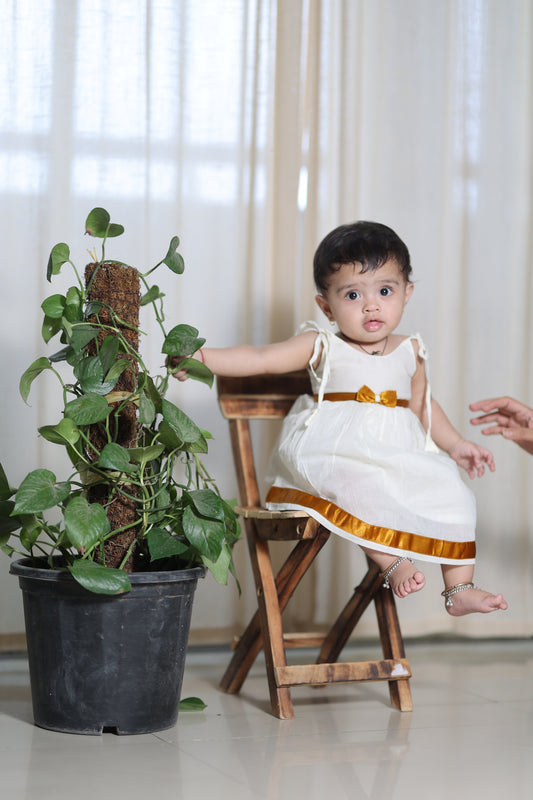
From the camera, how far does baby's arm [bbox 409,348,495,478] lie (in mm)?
1863

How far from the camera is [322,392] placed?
5.86 feet

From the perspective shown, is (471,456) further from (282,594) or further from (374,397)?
(282,594)

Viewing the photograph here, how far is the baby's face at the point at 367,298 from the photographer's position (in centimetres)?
177

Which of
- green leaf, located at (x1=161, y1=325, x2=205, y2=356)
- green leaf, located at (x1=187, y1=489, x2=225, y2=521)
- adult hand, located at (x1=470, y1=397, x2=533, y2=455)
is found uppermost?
green leaf, located at (x1=161, y1=325, x2=205, y2=356)

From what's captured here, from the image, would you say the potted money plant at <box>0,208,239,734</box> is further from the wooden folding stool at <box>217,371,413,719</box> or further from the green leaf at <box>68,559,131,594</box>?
the wooden folding stool at <box>217,371,413,719</box>

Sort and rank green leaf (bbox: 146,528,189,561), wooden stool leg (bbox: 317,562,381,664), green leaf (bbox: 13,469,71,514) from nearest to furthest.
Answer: green leaf (bbox: 13,469,71,514) < green leaf (bbox: 146,528,189,561) < wooden stool leg (bbox: 317,562,381,664)

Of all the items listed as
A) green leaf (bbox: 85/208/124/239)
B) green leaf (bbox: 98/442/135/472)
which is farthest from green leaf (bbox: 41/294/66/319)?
green leaf (bbox: 98/442/135/472)

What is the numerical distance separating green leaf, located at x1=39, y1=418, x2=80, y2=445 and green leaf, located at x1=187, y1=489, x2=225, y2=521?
0.20 meters

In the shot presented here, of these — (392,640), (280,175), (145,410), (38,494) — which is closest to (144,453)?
(145,410)

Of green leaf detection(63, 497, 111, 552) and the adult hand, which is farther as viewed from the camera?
the adult hand

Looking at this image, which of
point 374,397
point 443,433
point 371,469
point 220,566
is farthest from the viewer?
point 443,433

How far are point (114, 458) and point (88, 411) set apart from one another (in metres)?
0.08

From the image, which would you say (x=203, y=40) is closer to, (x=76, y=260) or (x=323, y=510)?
(x=76, y=260)

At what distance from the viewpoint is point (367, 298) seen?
1.77m
